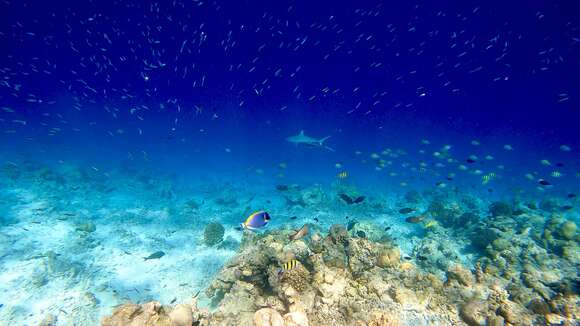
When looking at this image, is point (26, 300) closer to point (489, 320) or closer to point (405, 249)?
point (489, 320)

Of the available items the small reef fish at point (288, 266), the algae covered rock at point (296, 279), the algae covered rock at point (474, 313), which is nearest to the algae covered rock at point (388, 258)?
the algae covered rock at point (474, 313)

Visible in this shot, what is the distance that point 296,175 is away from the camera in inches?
1876

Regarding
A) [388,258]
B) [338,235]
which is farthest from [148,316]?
[388,258]

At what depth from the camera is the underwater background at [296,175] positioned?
25.2 feet

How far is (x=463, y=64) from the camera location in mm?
47125

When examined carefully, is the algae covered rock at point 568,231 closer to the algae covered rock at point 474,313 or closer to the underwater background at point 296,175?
the underwater background at point 296,175

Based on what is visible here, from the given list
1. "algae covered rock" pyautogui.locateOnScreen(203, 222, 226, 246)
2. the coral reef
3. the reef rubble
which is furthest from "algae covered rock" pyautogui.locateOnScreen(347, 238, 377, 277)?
"algae covered rock" pyautogui.locateOnScreen(203, 222, 226, 246)

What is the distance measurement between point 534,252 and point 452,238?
2688mm

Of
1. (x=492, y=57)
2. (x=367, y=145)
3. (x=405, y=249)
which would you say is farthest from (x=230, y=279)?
(x=367, y=145)

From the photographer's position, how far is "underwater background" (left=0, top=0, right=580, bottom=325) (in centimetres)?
767

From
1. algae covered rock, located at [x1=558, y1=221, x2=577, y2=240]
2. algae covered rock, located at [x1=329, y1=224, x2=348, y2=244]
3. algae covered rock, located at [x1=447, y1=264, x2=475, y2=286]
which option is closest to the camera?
algae covered rock, located at [x1=447, y1=264, x2=475, y2=286]

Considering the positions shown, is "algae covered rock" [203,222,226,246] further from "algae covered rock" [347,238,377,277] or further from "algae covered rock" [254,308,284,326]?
"algae covered rock" [254,308,284,326]

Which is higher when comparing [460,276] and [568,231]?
[568,231]

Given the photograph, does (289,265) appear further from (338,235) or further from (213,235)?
(213,235)
